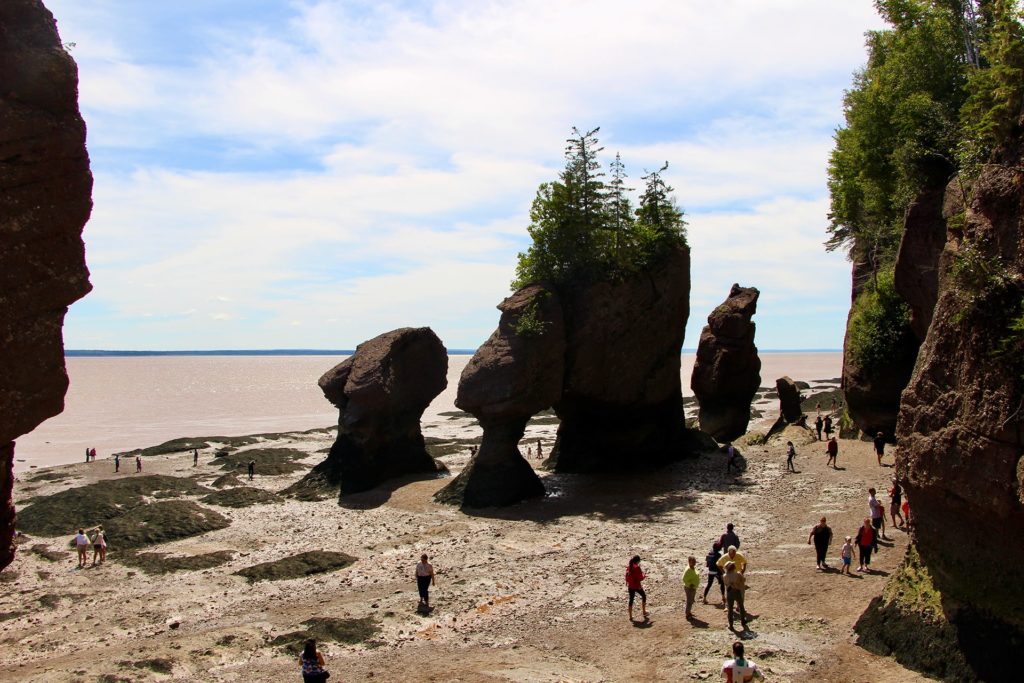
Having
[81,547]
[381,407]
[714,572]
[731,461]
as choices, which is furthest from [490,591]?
[381,407]

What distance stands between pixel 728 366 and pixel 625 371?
13802 mm

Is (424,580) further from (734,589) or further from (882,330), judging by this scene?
(882,330)

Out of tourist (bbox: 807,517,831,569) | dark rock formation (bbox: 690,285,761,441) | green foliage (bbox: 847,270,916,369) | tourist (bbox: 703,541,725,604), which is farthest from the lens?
dark rock formation (bbox: 690,285,761,441)

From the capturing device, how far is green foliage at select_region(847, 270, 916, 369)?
34.7 metres

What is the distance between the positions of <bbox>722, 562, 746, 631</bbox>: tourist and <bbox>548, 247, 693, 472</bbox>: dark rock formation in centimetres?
1958

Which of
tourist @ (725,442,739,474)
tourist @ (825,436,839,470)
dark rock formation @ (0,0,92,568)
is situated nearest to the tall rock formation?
dark rock formation @ (0,0,92,568)

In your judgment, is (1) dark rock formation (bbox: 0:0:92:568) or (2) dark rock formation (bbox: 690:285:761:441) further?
(2) dark rock formation (bbox: 690:285:761:441)

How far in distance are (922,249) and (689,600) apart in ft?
58.2

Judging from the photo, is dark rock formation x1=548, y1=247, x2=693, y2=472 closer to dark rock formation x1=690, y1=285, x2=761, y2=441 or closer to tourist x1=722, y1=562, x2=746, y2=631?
dark rock formation x1=690, y1=285, x2=761, y2=441

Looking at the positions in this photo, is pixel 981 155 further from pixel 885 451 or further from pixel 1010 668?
pixel 885 451

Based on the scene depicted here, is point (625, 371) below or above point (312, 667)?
above

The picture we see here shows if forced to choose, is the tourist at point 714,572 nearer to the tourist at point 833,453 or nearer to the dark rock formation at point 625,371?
the tourist at point 833,453

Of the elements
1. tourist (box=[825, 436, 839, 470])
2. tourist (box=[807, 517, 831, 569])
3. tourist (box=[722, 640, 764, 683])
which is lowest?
tourist (box=[722, 640, 764, 683])

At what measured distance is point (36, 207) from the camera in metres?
14.1
